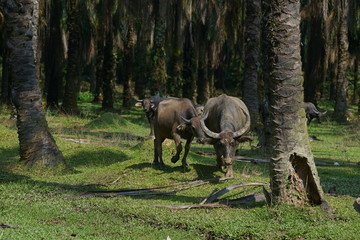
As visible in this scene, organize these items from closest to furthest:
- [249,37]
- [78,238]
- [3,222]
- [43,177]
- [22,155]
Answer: [78,238], [3,222], [43,177], [22,155], [249,37]

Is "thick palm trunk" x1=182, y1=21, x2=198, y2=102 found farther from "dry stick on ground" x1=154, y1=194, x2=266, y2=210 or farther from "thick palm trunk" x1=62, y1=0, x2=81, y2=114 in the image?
"dry stick on ground" x1=154, y1=194, x2=266, y2=210

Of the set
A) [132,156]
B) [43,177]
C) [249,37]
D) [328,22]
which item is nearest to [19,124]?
[43,177]

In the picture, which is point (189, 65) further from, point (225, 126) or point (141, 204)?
point (141, 204)

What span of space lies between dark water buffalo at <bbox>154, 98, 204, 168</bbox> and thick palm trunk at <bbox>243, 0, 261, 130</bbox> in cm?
652

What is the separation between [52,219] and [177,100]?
551 centimetres

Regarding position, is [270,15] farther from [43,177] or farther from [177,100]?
[43,177]

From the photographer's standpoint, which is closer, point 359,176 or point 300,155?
point 300,155

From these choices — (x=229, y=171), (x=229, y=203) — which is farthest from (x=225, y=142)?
(x=229, y=203)

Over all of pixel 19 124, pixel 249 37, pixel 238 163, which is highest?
pixel 249 37

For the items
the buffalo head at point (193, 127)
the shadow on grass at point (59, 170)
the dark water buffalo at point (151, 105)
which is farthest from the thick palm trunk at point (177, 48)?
the buffalo head at point (193, 127)

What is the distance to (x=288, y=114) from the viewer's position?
8.39m

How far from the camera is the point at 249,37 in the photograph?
19406 millimetres

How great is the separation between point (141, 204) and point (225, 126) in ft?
12.4

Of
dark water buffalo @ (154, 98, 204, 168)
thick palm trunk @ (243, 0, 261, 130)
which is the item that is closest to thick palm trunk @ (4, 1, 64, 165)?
dark water buffalo @ (154, 98, 204, 168)
